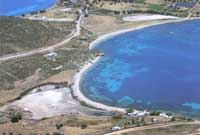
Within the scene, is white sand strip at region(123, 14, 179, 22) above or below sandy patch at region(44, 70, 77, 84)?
above

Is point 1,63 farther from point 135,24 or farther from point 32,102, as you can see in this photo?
point 135,24

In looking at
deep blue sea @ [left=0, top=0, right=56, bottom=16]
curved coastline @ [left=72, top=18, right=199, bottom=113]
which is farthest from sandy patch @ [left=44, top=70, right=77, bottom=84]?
deep blue sea @ [left=0, top=0, right=56, bottom=16]

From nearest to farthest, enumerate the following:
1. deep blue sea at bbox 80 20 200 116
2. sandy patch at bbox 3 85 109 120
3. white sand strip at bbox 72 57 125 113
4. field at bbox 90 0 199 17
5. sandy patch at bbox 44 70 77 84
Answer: sandy patch at bbox 3 85 109 120 → white sand strip at bbox 72 57 125 113 → deep blue sea at bbox 80 20 200 116 → sandy patch at bbox 44 70 77 84 → field at bbox 90 0 199 17

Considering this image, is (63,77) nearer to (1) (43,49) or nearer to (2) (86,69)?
(2) (86,69)

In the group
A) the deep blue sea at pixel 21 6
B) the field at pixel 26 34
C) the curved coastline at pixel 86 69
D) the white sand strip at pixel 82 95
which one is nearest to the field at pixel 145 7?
the curved coastline at pixel 86 69

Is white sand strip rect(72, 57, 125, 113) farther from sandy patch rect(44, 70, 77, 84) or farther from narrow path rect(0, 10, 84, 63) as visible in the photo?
narrow path rect(0, 10, 84, 63)

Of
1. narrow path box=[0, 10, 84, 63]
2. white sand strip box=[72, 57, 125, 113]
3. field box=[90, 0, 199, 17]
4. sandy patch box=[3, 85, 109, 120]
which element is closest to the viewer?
sandy patch box=[3, 85, 109, 120]
